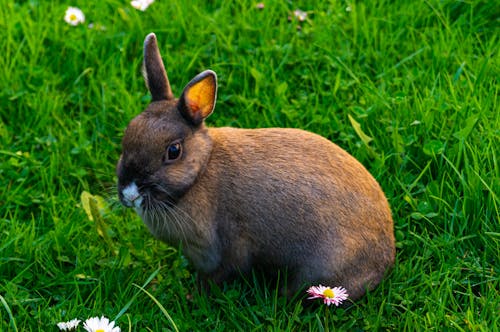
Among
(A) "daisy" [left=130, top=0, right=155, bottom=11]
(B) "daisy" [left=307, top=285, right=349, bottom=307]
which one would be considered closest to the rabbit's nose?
(B) "daisy" [left=307, top=285, right=349, bottom=307]

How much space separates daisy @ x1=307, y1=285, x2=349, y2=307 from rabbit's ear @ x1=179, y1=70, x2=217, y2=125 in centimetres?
105

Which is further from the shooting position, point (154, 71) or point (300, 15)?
point (300, 15)

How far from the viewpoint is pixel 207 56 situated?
19.5 ft

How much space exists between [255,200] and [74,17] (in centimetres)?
254

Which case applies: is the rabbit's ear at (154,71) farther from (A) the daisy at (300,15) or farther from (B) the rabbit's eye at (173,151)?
(A) the daisy at (300,15)

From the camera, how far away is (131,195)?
166 inches

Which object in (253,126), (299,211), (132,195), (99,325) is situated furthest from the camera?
(253,126)

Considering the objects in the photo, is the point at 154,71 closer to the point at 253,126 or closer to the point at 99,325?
the point at 253,126

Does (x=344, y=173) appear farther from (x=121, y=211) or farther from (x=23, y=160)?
(x=23, y=160)

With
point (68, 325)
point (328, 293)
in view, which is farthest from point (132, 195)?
point (328, 293)

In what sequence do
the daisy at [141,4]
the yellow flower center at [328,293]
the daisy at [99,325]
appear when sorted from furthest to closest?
the daisy at [141,4] → the yellow flower center at [328,293] → the daisy at [99,325]

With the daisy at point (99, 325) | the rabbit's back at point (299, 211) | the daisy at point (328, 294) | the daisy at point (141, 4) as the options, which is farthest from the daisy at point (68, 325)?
A: the daisy at point (141, 4)

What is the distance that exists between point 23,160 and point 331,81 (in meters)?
2.03

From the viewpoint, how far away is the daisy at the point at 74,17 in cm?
621
